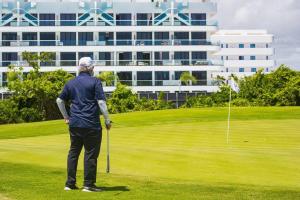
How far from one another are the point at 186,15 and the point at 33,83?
136 ft

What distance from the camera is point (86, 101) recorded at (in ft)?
35.6

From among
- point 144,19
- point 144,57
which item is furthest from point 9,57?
point 144,19

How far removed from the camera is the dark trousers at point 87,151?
10.9 m

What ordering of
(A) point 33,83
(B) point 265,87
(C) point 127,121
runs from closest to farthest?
(C) point 127,121
(A) point 33,83
(B) point 265,87

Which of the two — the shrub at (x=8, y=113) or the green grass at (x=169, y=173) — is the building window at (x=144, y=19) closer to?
the shrub at (x=8, y=113)

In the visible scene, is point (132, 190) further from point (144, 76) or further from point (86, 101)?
point (144, 76)

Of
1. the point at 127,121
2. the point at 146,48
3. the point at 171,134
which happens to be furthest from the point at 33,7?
the point at 171,134

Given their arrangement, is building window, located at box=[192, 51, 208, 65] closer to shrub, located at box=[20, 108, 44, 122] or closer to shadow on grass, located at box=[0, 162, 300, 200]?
shrub, located at box=[20, 108, 44, 122]

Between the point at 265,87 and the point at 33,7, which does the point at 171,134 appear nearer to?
the point at 265,87

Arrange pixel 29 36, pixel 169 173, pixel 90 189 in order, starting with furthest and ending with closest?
pixel 29 36, pixel 169 173, pixel 90 189

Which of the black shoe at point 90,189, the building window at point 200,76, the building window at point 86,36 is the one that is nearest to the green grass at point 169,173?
the black shoe at point 90,189

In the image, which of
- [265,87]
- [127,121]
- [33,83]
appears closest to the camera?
[127,121]

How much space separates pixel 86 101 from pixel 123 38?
76505 mm

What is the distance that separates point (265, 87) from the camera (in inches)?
2235
